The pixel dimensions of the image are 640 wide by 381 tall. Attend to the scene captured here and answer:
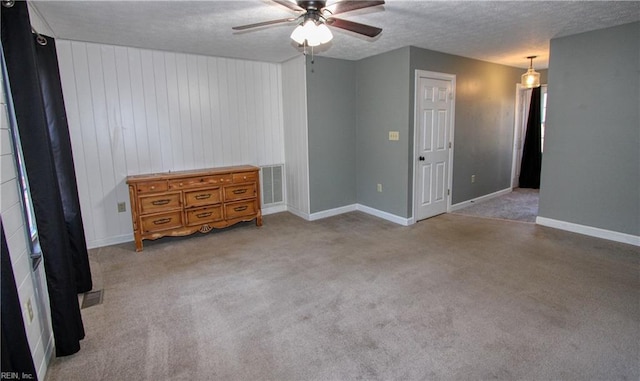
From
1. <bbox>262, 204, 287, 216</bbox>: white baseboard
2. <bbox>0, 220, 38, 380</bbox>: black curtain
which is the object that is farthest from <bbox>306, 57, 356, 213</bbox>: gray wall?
<bbox>0, 220, 38, 380</bbox>: black curtain

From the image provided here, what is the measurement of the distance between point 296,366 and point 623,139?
4.14 meters

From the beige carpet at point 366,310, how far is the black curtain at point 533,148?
315 cm

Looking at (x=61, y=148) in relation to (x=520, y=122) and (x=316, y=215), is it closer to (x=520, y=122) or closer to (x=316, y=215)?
(x=316, y=215)

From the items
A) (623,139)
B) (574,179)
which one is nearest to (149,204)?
(574,179)

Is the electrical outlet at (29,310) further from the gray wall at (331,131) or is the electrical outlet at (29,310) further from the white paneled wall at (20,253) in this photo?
the gray wall at (331,131)

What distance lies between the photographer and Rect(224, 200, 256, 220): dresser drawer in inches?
174

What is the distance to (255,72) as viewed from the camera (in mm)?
4859

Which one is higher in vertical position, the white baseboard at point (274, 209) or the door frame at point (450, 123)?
the door frame at point (450, 123)

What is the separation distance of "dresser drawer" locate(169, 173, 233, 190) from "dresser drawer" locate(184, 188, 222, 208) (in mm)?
85

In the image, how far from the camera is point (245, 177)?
447 centimetres

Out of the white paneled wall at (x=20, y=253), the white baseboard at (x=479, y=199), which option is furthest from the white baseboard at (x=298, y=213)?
the white paneled wall at (x=20, y=253)

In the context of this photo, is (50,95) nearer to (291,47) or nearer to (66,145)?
(66,145)

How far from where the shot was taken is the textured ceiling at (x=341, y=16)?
9.02ft

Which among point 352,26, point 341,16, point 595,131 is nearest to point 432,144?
point 595,131
